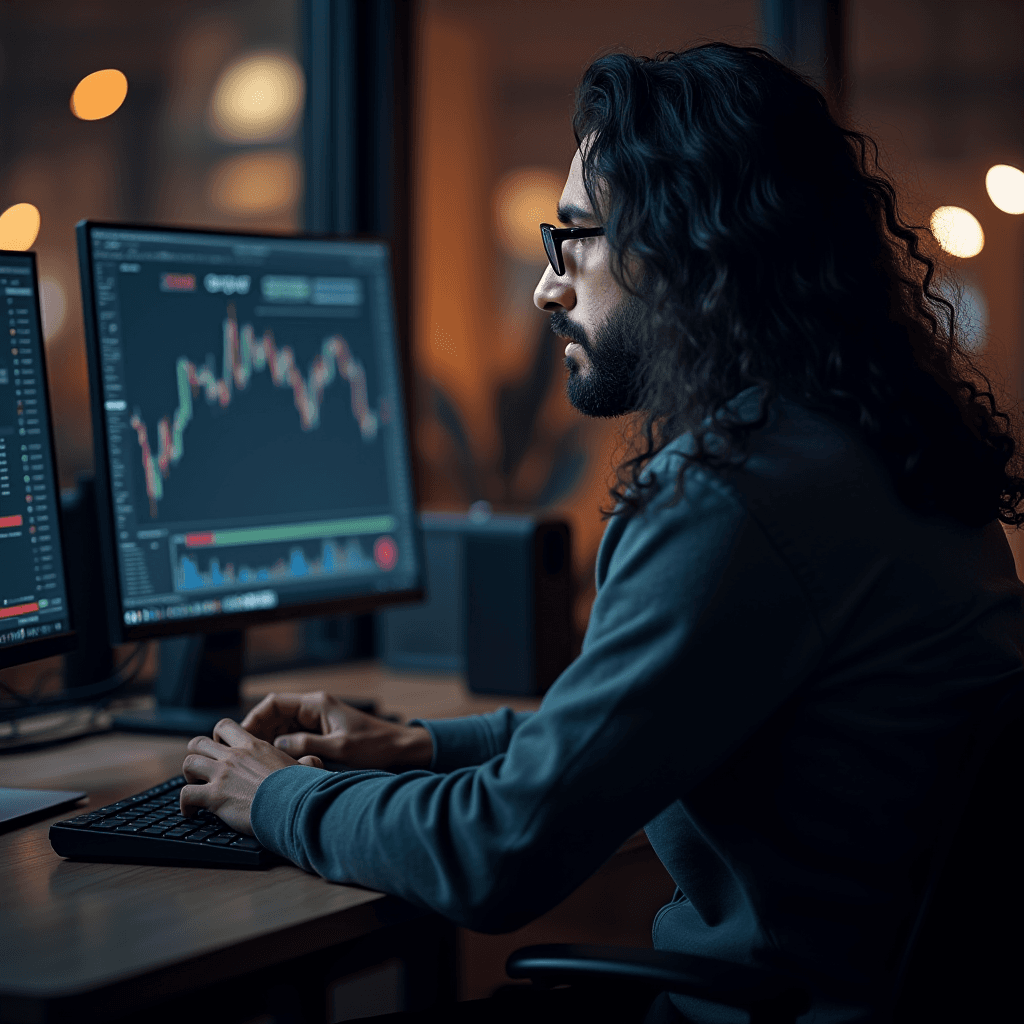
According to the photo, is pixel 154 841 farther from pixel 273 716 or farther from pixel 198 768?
pixel 273 716

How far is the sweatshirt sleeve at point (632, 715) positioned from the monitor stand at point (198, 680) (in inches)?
29.8

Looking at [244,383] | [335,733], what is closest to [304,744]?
[335,733]

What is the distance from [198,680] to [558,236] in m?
0.80

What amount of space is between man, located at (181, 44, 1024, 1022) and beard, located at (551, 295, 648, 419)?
0.04 ft

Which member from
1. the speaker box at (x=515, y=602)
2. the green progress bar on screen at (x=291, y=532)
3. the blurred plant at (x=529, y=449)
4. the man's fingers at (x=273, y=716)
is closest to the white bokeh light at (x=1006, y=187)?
the blurred plant at (x=529, y=449)

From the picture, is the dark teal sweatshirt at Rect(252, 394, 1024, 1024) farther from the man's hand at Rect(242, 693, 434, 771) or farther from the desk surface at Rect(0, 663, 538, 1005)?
the man's hand at Rect(242, 693, 434, 771)

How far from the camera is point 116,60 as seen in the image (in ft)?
6.37

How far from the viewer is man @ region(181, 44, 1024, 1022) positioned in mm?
872

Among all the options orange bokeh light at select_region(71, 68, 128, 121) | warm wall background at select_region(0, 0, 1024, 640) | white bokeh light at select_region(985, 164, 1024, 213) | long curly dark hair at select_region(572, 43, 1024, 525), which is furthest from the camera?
white bokeh light at select_region(985, 164, 1024, 213)

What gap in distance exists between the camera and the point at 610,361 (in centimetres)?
122

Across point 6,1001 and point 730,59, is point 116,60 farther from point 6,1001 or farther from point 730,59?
point 6,1001

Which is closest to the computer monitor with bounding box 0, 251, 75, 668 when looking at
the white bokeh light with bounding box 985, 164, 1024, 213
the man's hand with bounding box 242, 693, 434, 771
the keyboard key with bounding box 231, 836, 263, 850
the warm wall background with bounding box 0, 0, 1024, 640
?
the man's hand with bounding box 242, 693, 434, 771

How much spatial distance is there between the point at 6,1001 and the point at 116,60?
1597mm

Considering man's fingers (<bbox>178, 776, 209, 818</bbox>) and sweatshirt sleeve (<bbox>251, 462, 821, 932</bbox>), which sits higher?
sweatshirt sleeve (<bbox>251, 462, 821, 932</bbox>)
